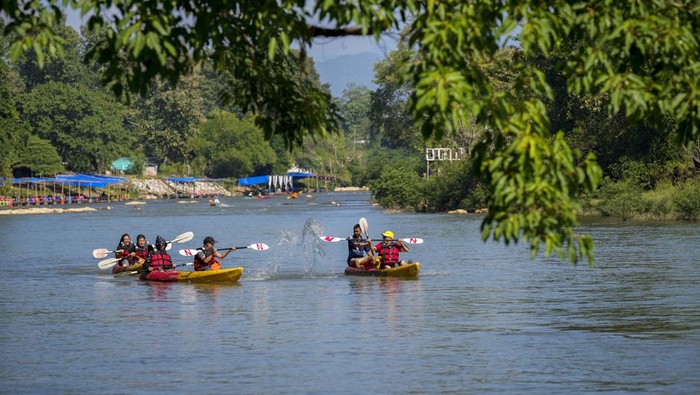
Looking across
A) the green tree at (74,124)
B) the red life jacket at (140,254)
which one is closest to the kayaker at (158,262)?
the red life jacket at (140,254)

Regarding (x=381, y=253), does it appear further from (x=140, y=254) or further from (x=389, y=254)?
(x=140, y=254)

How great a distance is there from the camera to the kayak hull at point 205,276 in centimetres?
3111

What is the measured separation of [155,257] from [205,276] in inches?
103

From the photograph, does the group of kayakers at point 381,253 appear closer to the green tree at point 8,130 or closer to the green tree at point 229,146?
the green tree at point 8,130

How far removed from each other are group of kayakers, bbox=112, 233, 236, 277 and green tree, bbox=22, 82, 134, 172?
8969 cm

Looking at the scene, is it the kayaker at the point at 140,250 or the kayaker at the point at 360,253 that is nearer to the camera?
the kayaker at the point at 360,253

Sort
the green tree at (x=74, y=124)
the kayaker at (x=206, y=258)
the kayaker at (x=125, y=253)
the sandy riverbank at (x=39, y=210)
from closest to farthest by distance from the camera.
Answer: the kayaker at (x=206, y=258)
the kayaker at (x=125, y=253)
the sandy riverbank at (x=39, y=210)
the green tree at (x=74, y=124)

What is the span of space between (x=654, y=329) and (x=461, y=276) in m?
12.6

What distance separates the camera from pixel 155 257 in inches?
1308

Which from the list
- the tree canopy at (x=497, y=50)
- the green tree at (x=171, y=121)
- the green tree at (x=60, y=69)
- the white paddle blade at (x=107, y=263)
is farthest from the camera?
the green tree at (x=60, y=69)

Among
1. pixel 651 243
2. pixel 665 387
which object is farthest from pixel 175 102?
pixel 665 387

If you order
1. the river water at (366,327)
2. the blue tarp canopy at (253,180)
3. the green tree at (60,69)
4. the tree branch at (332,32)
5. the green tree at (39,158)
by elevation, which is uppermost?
the green tree at (60,69)

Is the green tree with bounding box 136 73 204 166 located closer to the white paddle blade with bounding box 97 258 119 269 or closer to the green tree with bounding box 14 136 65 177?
the green tree with bounding box 14 136 65 177

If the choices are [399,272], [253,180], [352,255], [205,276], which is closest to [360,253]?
[352,255]
